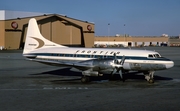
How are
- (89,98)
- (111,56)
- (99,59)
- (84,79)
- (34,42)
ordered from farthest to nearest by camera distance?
(34,42) → (111,56) → (99,59) → (84,79) → (89,98)

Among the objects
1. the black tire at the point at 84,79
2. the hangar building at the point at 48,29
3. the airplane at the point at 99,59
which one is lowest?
the black tire at the point at 84,79

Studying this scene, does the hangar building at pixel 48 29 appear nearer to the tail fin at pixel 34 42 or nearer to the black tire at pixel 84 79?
the tail fin at pixel 34 42

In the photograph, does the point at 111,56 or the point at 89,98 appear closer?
the point at 89,98

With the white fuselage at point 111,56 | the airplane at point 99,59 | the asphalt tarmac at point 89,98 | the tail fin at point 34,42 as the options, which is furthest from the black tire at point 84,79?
the tail fin at point 34,42

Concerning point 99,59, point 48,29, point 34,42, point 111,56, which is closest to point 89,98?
point 99,59

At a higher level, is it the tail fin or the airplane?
→ the tail fin

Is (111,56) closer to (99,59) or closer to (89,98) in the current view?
(99,59)

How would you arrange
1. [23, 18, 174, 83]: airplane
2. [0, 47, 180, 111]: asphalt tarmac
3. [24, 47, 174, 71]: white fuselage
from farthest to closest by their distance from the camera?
[24, 47, 174, 71]: white fuselage < [23, 18, 174, 83]: airplane < [0, 47, 180, 111]: asphalt tarmac

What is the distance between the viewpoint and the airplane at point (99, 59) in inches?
901

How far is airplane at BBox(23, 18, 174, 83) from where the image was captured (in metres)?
22.9

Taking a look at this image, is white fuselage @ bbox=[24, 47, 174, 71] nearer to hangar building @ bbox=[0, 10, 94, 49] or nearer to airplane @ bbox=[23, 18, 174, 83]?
airplane @ bbox=[23, 18, 174, 83]

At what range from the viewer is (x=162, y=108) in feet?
44.8

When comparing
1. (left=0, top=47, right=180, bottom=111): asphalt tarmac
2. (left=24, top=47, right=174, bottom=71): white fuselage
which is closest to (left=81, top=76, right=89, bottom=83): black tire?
(left=0, top=47, right=180, bottom=111): asphalt tarmac

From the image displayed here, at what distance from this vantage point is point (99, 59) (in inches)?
920
